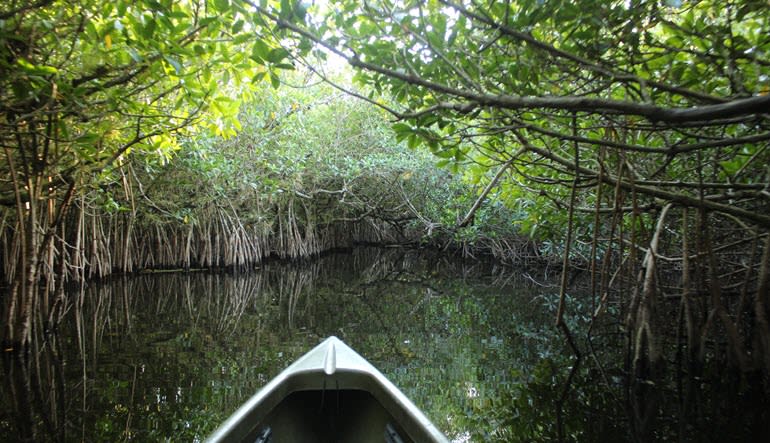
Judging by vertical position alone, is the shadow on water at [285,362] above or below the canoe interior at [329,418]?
below

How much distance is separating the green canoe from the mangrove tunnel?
2.20 ft

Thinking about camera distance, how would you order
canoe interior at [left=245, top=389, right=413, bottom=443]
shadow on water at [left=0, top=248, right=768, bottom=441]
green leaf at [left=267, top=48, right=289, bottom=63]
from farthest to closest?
shadow on water at [left=0, top=248, right=768, bottom=441], green leaf at [left=267, top=48, right=289, bottom=63], canoe interior at [left=245, top=389, right=413, bottom=443]

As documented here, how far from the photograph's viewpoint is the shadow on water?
2771 millimetres

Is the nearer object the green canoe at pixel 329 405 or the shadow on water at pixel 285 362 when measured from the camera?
the green canoe at pixel 329 405

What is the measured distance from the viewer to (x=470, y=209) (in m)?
3.79

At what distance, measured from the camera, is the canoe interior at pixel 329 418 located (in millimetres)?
2203

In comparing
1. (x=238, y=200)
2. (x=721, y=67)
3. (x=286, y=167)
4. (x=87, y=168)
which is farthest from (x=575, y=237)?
(x=238, y=200)

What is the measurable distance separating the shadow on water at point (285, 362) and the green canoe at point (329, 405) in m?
0.67

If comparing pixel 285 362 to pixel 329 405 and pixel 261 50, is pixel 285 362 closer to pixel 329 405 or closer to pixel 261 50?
pixel 329 405

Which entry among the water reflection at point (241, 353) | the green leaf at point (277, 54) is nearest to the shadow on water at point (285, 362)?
the water reflection at point (241, 353)

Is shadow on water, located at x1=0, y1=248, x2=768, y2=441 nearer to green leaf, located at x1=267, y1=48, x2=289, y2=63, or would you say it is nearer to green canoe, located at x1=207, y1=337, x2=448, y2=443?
green canoe, located at x1=207, y1=337, x2=448, y2=443

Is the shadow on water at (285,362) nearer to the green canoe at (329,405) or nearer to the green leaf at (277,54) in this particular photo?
the green canoe at (329,405)

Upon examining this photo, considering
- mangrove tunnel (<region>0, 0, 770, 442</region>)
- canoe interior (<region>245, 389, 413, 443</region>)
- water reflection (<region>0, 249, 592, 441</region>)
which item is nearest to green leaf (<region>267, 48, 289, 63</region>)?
mangrove tunnel (<region>0, 0, 770, 442</region>)

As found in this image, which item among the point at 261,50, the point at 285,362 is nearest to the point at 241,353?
the point at 285,362
